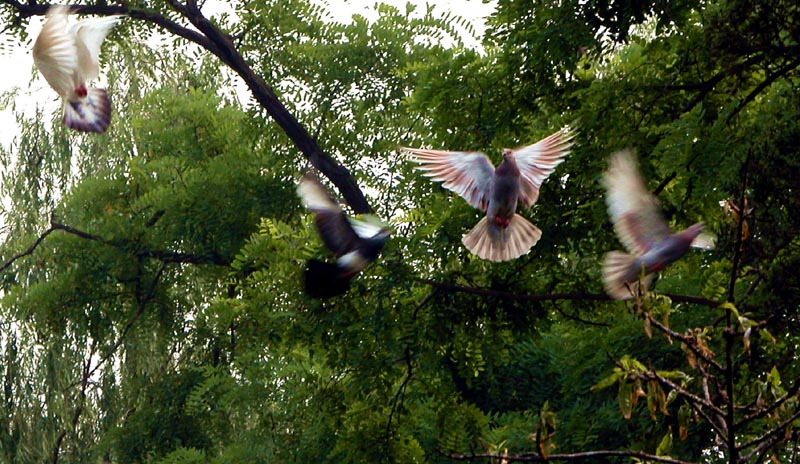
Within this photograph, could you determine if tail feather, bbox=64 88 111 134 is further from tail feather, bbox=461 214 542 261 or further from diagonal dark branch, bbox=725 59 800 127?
diagonal dark branch, bbox=725 59 800 127

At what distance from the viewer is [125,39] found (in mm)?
12086

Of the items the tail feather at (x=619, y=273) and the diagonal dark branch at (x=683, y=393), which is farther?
the tail feather at (x=619, y=273)

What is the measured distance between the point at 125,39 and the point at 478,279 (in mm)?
5421

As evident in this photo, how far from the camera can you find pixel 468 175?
6078 mm

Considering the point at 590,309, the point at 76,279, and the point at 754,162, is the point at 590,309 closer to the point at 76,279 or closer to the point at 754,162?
the point at 754,162

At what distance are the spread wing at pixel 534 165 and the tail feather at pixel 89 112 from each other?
2.25 metres

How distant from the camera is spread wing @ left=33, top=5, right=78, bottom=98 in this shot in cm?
564

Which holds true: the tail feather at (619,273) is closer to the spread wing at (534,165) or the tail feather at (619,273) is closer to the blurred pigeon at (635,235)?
the blurred pigeon at (635,235)

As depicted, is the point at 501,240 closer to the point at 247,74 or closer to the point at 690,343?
the point at 690,343

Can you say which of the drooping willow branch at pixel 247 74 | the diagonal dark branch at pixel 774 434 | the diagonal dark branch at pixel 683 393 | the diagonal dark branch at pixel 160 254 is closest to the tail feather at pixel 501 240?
the diagonal dark branch at pixel 774 434

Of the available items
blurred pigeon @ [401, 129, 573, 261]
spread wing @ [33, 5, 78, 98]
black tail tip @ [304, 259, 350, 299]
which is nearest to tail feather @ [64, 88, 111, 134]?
spread wing @ [33, 5, 78, 98]

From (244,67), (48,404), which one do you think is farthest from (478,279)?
(48,404)

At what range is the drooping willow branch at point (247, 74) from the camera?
400 inches

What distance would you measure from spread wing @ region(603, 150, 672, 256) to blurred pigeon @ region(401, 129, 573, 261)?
0.41 m
